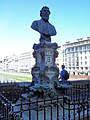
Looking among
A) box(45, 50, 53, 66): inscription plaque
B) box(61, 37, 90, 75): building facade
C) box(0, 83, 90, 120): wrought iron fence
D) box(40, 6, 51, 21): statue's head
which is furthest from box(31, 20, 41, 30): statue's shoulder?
box(61, 37, 90, 75): building facade

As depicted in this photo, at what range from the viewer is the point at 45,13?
899 cm

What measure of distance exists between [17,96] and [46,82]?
1.82 metres

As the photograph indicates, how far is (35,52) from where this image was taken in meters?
9.00

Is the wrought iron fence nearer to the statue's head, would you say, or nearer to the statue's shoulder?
the statue's shoulder

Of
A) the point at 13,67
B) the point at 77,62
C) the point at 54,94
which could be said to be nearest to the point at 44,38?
the point at 54,94

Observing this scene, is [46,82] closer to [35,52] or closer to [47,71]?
[47,71]

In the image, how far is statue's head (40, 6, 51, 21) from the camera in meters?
8.91

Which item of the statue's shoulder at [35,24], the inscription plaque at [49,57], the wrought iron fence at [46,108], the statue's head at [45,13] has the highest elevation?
the statue's head at [45,13]

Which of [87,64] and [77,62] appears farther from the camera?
[77,62]

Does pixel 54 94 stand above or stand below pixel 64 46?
below

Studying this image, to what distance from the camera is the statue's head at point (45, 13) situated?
29.2 feet

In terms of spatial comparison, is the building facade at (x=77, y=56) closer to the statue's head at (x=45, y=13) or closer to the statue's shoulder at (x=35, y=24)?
the statue's head at (x=45, y=13)

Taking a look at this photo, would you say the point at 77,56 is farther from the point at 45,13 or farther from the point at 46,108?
the point at 46,108

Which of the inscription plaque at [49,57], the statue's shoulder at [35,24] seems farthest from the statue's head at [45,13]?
the inscription plaque at [49,57]
